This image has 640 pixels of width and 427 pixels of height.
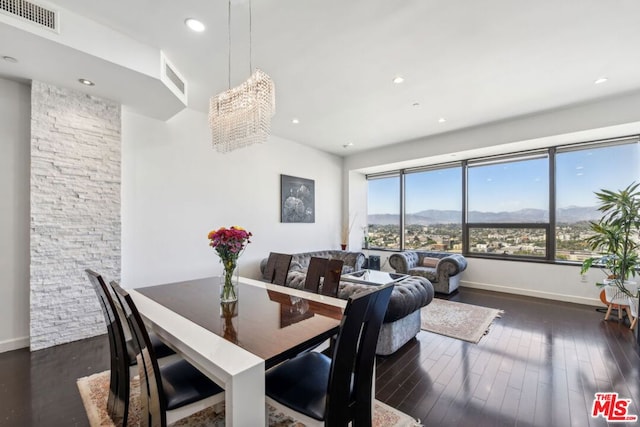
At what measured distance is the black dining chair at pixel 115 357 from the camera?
61.5 inches

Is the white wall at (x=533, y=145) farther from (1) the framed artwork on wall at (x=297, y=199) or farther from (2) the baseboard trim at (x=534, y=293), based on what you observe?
(1) the framed artwork on wall at (x=297, y=199)

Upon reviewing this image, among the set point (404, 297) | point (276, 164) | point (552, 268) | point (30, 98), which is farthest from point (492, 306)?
point (30, 98)

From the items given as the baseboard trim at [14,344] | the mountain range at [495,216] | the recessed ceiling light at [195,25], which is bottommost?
the baseboard trim at [14,344]

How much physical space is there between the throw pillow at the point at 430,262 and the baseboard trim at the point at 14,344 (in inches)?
235

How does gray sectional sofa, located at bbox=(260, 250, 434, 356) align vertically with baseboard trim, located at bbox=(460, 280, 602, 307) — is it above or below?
above

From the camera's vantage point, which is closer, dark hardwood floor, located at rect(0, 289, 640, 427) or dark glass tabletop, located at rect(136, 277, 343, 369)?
dark glass tabletop, located at rect(136, 277, 343, 369)

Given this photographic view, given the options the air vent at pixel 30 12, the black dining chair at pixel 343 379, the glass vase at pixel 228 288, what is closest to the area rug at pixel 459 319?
the black dining chair at pixel 343 379

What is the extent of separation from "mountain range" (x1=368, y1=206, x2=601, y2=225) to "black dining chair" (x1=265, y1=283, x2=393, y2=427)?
16.7ft

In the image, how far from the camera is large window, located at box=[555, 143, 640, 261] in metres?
4.21

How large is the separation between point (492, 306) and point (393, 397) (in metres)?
3.02

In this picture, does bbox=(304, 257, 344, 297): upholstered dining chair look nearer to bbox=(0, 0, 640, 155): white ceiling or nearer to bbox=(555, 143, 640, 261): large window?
bbox=(0, 0, 640, 155): white ceiling

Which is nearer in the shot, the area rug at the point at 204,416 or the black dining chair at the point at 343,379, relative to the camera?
the black dining chair at the point at 343,379

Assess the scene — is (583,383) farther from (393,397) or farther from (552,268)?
(552,268)

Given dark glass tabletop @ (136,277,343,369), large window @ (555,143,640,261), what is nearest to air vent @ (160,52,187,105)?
dark glass tabletop @ (136,277,343,369)
